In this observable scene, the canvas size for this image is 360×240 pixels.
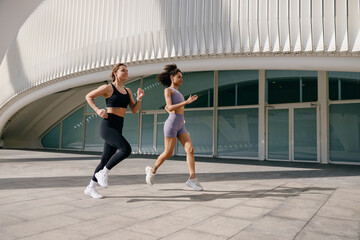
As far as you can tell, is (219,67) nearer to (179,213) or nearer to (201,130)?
(201,130)

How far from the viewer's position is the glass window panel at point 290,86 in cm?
1055

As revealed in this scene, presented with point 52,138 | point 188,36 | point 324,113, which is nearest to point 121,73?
point 188,36

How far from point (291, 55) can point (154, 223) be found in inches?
232

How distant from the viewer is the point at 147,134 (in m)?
14.4

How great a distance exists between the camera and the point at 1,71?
1759cm

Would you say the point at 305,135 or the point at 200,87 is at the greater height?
the point at 200,87

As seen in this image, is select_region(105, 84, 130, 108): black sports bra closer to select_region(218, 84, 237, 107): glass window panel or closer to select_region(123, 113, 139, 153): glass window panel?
select_region(218, 84, 237, 107): glass window panel

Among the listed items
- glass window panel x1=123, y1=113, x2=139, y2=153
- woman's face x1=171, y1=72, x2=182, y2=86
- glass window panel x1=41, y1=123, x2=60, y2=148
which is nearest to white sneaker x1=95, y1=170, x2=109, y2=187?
woman's face x1=171, y1=72, x2=182, y2=86

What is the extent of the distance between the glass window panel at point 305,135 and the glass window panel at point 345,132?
56cm

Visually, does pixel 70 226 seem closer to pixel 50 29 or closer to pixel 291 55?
pixel 291 55

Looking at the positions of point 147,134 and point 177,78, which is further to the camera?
point 147,134

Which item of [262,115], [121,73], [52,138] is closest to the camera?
[121,73]

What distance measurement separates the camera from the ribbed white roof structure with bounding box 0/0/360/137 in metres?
6.54

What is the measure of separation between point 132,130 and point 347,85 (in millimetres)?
9731
